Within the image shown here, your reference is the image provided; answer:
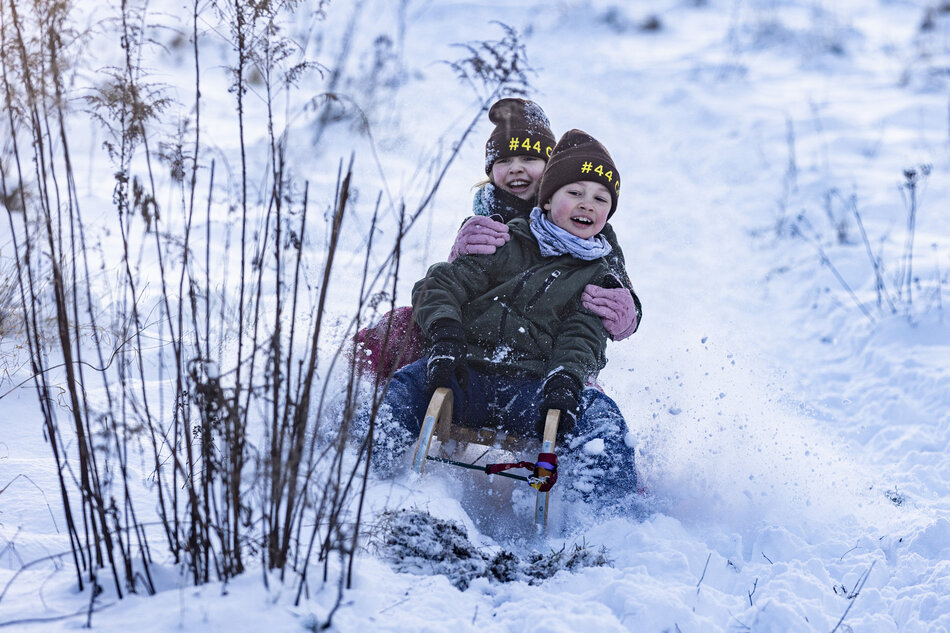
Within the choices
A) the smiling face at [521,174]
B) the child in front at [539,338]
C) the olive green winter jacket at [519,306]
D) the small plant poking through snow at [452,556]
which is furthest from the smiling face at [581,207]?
the small plant poking through snow at [452,556]

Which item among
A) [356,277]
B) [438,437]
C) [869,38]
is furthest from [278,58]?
[869,38]

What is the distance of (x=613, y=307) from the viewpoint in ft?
10.3

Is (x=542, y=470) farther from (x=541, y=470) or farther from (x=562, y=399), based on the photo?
(x=562, y=399)

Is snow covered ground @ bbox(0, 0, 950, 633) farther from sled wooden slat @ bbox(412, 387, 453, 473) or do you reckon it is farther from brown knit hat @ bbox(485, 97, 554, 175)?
brown knit hat @ bbox(485, 97, 554, 175)

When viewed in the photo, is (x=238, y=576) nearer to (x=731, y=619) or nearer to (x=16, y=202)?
(x=731, y=619)

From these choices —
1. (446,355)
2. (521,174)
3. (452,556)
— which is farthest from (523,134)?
(452,556)

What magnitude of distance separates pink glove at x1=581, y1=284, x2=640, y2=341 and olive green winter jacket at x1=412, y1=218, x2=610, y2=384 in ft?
0.11

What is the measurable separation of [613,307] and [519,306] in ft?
1.18

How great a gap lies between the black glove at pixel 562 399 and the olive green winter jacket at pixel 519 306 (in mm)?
138

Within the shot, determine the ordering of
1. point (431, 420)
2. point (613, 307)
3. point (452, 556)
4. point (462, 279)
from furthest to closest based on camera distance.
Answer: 1. point (462, 279)
2. point (613, 307)
3. point (431, 420)
4. point (452, 556)

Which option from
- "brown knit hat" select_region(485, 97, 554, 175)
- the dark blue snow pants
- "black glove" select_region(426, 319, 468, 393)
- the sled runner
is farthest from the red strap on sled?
"brown knit hat" select_region(485, 97, 554, 175)

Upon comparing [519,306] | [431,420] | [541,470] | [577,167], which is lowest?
[541,470]

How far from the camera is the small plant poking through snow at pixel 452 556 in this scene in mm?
2086

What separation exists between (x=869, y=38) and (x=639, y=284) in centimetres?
822
